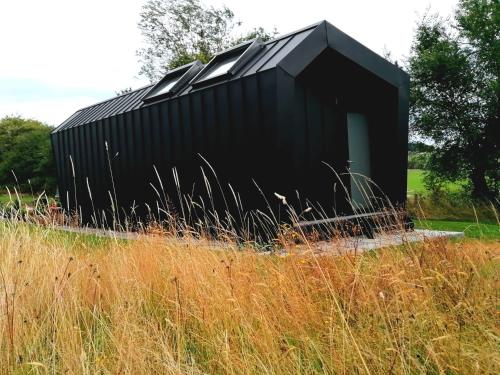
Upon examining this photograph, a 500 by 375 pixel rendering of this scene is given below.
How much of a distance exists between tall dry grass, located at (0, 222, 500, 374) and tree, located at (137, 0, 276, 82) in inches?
790

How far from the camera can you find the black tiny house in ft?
18.5

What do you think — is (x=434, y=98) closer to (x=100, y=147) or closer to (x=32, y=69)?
(x=100, y=147)

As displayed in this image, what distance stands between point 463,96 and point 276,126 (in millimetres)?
9337

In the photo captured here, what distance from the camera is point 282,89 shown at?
547cm

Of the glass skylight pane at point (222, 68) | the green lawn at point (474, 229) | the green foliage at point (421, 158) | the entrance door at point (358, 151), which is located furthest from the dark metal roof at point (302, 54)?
the green foliage at point (421, 158)

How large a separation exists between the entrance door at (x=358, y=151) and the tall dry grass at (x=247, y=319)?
4.18 m

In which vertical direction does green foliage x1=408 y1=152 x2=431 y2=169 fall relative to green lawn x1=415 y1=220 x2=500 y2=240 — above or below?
above

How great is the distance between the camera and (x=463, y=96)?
1196 cm

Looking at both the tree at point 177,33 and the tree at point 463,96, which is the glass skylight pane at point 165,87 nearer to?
the tree at point 463,96

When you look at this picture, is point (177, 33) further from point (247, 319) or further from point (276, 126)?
point (247, 319)

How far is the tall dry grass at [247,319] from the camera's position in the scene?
1707 millimetres

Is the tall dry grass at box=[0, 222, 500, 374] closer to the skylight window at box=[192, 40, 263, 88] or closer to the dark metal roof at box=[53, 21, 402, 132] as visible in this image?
the dark metal roof at box=[53, 21, 402, 132]

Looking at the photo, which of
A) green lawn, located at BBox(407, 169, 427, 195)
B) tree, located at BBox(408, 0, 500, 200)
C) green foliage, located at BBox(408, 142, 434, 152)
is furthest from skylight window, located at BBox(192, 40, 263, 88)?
green lawn, located at BBox(407, 169, 427, 195)

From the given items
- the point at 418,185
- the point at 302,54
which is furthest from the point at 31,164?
the point at 418,185
